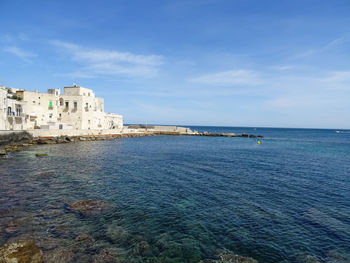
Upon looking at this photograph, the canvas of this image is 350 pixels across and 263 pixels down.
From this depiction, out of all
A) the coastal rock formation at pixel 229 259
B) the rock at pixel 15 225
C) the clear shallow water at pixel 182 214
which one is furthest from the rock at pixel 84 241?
the coastal rock formation at pixel 229 259

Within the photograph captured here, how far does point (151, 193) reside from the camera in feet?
56.7

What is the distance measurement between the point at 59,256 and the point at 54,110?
204 feet

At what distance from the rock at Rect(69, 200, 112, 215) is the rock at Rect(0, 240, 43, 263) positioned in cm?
407

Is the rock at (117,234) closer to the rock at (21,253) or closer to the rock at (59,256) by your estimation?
the rock at (59,256)

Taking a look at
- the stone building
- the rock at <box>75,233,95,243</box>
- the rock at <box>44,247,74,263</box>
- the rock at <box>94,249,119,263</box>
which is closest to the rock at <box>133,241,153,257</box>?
the rock at <box>94,249,119,263</box>

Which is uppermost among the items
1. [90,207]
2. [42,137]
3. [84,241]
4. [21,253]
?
[42,137]

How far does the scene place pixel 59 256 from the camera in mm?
8805

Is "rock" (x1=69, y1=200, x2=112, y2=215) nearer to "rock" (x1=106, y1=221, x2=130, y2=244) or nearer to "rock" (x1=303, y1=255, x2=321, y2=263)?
"rock" (x1=106, y1=221, x2=130, y2=244)

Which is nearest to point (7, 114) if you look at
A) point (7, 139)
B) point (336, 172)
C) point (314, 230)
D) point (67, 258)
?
point (7, 139)

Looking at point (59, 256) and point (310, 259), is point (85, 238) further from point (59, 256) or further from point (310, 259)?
point (310, 259)

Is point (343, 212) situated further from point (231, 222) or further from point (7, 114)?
point (7, 114)

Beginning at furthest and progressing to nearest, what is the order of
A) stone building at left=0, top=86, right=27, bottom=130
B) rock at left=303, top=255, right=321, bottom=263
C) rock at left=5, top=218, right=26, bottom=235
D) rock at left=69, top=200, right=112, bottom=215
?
stone building at left=0, top=86, right=27, bottom=130, rock at left=69, top=200, right=112, bottom=215, rock at left=5, top=218, right=26, bottom=235, rock at left=303, top=255, right=321, bottom=263

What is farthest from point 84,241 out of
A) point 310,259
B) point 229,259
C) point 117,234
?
point 310,259

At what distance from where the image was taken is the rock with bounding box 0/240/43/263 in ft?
26.9
